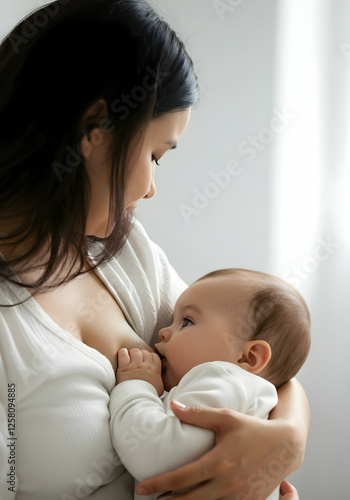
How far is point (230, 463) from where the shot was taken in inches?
37.6

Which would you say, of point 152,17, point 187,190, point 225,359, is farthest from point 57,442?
point 187,190

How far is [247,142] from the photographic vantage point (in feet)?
6.61

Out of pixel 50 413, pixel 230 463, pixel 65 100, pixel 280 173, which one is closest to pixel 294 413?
pixel 230 463

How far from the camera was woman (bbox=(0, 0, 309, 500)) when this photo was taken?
0.95 m

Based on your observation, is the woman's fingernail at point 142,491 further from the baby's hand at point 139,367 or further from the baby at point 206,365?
the baby's hand at point 139,367

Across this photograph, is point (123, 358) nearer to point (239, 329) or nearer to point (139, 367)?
point (139, 367)

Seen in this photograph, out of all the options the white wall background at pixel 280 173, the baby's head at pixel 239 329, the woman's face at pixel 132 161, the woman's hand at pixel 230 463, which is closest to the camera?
the woman's hand at pixel 230 463

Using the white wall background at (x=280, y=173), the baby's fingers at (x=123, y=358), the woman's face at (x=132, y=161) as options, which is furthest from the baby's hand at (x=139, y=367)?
the white wall background at (x=280, y=173)

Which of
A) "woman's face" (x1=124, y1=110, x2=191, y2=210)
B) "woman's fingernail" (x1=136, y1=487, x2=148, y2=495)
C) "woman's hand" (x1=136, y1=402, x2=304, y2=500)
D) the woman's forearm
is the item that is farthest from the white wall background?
"woman's fingernail" (x1=136, y1=487, x2=148, y2=495)

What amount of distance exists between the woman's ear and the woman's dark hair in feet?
1.32

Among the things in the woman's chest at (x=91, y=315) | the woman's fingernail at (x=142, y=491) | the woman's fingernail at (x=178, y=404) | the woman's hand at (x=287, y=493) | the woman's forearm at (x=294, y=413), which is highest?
the woman's chest at (x=91, y=315)

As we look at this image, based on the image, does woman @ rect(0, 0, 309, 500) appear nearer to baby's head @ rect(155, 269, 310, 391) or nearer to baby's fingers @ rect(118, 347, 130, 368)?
baby's fingers @ rect(118, 347, 130, 368)

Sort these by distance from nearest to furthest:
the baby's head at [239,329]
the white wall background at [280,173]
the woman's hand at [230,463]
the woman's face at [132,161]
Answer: the woman's hand at [230,463] → the woman's face at [132,161] → the baby's head at [239,329] → the white wall background at [280,173]

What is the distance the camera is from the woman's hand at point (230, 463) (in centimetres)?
93
